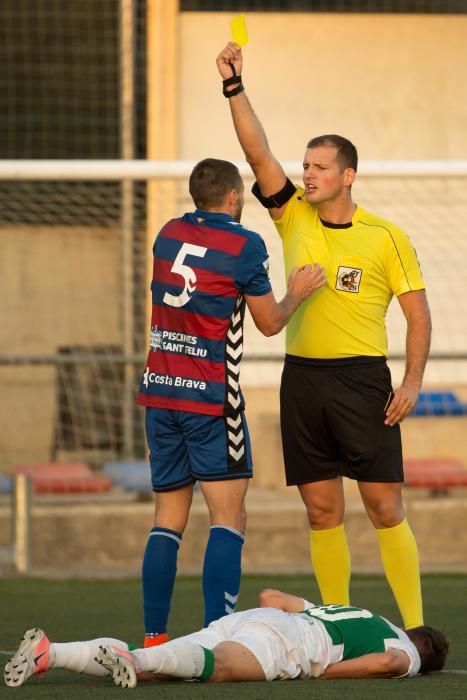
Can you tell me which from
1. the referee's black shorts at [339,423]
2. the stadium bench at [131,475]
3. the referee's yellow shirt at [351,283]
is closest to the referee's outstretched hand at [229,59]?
the referee's yellow shirt at [351,283]

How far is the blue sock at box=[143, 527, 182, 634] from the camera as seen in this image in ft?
17.4

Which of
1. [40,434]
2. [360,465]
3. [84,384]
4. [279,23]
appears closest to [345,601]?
[360,465]

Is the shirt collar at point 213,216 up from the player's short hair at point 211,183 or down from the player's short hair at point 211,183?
down

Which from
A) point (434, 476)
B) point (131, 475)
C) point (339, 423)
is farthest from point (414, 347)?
point (434, 476)

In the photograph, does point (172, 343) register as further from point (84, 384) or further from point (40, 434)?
point (40, 434)

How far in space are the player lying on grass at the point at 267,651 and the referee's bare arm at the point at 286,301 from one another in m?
0.92

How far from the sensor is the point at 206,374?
209 inches

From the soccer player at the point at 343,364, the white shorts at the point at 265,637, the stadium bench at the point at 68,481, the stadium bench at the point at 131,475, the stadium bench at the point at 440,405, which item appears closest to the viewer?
the white shorts at the point at 265,637

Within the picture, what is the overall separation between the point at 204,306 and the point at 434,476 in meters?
5.56

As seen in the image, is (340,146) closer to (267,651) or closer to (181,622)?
(267,651)

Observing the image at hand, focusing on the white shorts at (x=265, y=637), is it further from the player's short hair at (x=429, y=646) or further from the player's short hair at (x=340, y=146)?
the player's short hair at (x=340, y=146)

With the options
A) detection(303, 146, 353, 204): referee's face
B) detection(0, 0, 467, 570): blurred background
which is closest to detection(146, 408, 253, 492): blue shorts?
detection(303, 146, 353, 204): referee's face

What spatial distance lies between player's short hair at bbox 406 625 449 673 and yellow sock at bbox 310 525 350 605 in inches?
27.8

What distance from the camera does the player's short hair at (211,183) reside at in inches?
211
